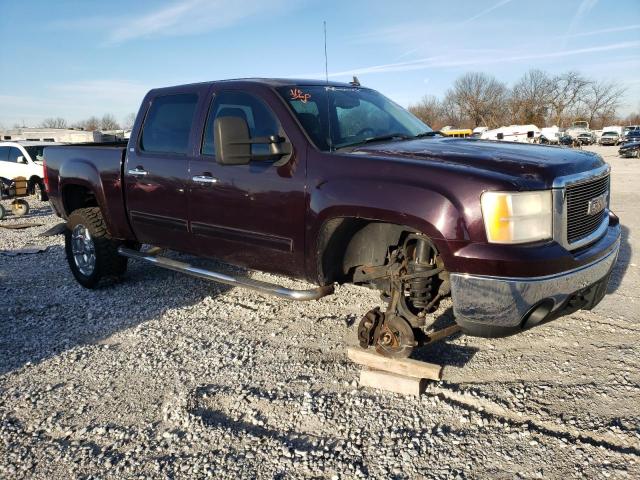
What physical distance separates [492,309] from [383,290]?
0.95 metres

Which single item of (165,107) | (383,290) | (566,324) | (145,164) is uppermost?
(165,107)

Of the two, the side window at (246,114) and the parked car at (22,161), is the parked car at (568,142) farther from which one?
the side window at (246,114)

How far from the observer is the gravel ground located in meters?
2.67

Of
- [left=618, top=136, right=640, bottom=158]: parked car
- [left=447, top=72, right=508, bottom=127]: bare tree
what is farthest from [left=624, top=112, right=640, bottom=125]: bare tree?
[left=618, top=136, right=640, bottom=158]: parked car

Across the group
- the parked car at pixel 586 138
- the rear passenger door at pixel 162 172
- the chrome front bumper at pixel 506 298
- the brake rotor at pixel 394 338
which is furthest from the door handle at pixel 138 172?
the parked car at pixel 586 138

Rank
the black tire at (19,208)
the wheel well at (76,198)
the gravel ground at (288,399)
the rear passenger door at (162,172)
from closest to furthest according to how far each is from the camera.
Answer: the gravel ground at (288,399) → the rear passenger door at (162,172) → the wheel well at (76,198) → the black tire at (19,208)

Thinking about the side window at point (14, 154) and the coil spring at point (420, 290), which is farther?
the side window at point (14, 154)

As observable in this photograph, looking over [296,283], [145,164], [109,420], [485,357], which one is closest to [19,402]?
[109,420]

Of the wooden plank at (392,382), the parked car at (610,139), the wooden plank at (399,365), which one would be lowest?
the parked car at (610,139)

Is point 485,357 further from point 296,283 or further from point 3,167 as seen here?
point 3,167

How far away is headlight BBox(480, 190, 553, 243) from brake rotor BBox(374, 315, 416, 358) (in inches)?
34.7

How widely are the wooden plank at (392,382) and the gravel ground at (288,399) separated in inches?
2.2

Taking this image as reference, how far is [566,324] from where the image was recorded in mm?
4398

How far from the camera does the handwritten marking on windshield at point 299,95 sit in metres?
4.00
